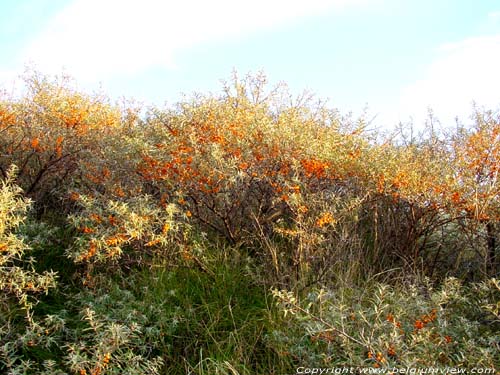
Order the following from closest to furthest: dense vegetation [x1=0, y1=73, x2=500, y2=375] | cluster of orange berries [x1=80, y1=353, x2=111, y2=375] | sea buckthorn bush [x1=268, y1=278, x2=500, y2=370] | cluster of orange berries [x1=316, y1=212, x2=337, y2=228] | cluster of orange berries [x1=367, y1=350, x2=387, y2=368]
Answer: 1. cluster of orange berries [x1=367, y1=350, x2=387, y2=368]
2. sea buckthorn bush [x1=268, y1=278, x2=500, y2=370]
3. cluster of orange berries [x1=80, y1=353, x2=111, y2=375]
4. dense vegetation [x1=0, y1=73, x2=500, y2=375]
5. cluster of orange berries [x1=316, y1=212, x2=337, y2=228]

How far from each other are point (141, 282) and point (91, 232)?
55 centimetres

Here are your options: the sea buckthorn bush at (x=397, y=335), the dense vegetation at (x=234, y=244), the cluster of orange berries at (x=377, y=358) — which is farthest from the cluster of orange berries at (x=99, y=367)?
the cluster of orange berries at (x=377, y=358)

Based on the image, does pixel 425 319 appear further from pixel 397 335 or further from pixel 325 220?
pixel 325 220

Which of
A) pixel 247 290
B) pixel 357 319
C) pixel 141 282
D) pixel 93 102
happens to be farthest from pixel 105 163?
pixel 357 319

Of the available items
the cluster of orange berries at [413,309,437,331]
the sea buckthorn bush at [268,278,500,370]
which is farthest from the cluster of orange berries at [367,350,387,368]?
the cluster of orange berries at [413,309,437,331]

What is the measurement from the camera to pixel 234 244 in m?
4.37

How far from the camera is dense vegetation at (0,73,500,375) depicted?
3002 millimetres

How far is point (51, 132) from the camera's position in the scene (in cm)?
506

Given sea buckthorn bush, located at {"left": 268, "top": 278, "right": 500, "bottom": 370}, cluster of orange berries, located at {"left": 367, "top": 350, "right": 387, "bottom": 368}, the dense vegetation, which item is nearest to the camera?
cluster of orange berries, located at {"left": 367, "top": 350, "right": 387, "bottom": 368}

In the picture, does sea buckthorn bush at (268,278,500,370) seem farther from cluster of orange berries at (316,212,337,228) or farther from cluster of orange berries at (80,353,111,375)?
cluster of orange berries at (80,353,111,375)

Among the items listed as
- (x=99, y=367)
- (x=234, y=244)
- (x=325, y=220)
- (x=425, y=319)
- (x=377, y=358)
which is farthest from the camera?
(x=234, y=244)

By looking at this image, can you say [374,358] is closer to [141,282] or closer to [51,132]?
[141,282]

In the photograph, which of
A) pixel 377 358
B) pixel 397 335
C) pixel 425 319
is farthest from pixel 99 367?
pixel 425 319

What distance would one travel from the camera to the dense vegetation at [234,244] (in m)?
3.00
